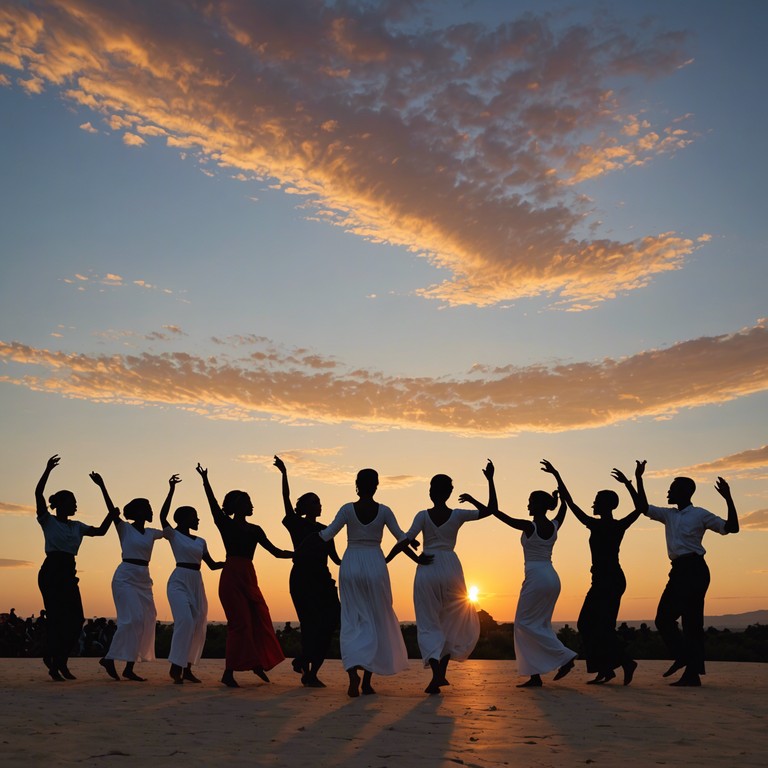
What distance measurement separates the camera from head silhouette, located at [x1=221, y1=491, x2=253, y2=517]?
13336 millimetres

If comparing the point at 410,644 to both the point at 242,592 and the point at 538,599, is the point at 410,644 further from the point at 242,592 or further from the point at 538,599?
the point at 538,599

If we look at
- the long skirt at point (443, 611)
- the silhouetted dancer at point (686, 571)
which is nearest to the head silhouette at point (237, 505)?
the long skirt at point (443, 611)

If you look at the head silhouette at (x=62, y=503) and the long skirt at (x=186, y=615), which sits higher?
the head silhouette at (x=62, y=503)

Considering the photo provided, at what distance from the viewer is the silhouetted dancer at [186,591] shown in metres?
13.5

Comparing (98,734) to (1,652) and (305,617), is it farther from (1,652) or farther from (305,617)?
(1,652)

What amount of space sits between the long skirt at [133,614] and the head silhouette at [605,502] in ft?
21.7

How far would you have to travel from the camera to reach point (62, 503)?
13648 mm

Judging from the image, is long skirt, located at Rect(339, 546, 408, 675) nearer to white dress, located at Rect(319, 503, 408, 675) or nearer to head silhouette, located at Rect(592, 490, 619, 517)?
white dress, located at Rect(319, 503, 408, 675)

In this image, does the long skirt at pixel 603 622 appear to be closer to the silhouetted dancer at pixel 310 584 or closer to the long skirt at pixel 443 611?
the long skirt at pixel 443 611

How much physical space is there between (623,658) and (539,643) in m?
1.33

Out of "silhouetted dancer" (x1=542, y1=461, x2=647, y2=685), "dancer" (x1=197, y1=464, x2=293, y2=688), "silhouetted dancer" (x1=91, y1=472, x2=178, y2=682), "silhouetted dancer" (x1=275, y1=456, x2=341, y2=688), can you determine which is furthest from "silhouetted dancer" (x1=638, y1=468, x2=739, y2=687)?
"silhouetted dancer" (x1=91, y1=472, x2=178, y2=682)

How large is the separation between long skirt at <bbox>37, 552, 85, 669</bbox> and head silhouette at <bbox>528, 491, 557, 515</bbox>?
6.51m

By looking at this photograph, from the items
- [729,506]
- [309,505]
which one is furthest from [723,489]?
[309,505]

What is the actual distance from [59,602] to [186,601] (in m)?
1.77
